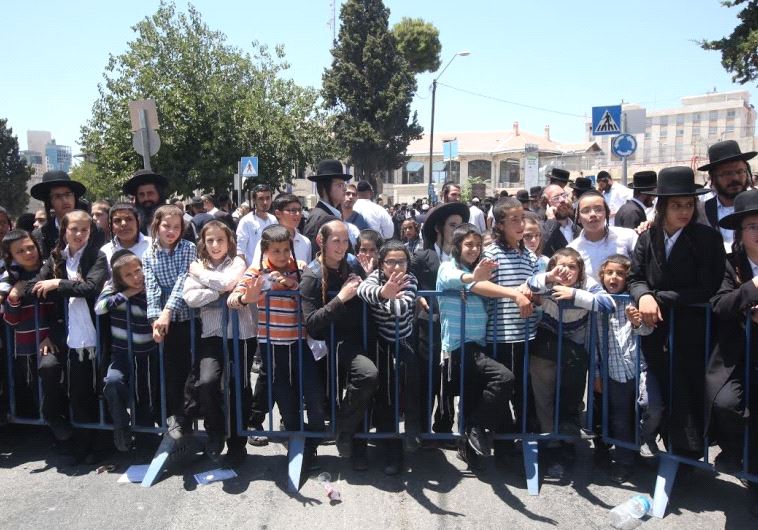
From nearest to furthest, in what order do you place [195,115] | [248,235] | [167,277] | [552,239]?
1. [167,277]
2. [552,239]
3. [248,235]
4. [195,115]

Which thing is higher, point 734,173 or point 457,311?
point 734,173

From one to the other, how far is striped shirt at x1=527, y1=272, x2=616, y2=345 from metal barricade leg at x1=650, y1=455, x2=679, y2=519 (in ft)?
2.98

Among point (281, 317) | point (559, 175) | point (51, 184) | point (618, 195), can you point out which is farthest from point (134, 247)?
point (618, 195)

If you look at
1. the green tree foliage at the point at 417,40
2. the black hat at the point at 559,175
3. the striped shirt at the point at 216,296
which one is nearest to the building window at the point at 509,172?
the green tree foliage at the point at 417,40

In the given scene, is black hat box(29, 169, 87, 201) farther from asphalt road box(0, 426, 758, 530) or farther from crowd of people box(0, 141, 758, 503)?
asphalt road box(0, 426, 758, 530)

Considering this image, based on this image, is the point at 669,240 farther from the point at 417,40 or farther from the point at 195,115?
the point at 417,40

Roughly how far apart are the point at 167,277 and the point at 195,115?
22839 millimetres

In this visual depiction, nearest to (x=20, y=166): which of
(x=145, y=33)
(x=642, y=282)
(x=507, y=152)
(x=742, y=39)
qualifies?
(x=145, y=33)

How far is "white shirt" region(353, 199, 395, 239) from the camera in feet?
22.1

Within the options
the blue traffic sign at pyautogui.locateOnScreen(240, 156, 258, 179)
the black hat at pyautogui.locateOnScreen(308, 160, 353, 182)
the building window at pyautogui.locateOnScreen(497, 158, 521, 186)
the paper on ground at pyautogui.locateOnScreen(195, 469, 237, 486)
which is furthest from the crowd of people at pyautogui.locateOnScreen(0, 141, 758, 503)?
the building window at pyautogui.locateOnScreen(497, 158, 521, 186)

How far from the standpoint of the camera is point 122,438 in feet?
13.6

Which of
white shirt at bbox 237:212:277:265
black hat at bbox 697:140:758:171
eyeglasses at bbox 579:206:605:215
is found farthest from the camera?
white shirt at bbox 237:212:277:265

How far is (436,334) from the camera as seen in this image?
14.2 feet

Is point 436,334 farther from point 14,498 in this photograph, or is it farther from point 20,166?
point 20,166
